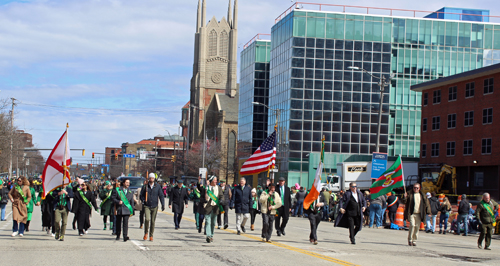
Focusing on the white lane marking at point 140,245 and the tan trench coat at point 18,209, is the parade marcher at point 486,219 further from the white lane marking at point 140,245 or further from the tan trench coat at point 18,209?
the tan trench coat at point 18,209

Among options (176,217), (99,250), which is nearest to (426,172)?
(176,217)

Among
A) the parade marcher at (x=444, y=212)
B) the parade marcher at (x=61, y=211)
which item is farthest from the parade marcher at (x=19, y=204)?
the parade marcher at (x=444, y=212)

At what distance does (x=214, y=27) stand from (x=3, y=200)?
332 ft

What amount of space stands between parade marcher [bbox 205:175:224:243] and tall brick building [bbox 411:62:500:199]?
3526cm

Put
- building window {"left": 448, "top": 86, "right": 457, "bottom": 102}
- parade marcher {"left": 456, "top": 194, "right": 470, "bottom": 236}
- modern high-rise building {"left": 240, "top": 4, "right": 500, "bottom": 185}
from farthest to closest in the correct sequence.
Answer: modern high-rise building {"left": 240, "top": 4, "right": 500, "bottom": 185}, building window {"left": 448, "top": 86, "right": 457, "bottom": 102}, parade marcher {"left": 456, "top": 194, "right": 470, "bottom": 236}

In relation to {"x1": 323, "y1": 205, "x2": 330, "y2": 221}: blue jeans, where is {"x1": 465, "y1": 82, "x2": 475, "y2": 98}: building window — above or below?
above

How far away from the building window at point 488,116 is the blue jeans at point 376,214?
24345mm

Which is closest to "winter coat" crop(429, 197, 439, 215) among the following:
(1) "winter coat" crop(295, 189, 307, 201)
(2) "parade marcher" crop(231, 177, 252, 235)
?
(1) "winter coat" crop(295, 189, 307, 201)

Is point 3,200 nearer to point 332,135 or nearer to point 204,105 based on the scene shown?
point 332,135

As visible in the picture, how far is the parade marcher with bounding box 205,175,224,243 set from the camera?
14852mm

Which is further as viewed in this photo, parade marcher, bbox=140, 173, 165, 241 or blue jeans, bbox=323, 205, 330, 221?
blue jeans, bbox=323, 205, 330, 221

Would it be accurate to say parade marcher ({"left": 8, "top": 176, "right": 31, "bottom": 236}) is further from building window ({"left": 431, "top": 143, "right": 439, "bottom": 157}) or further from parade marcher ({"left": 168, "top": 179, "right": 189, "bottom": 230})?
building window ({"left": 431, "top": 143, "right": 439, "bottom": 157})

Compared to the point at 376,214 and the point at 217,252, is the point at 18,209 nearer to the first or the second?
the point at 217,252

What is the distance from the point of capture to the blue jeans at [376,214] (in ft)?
82.1
